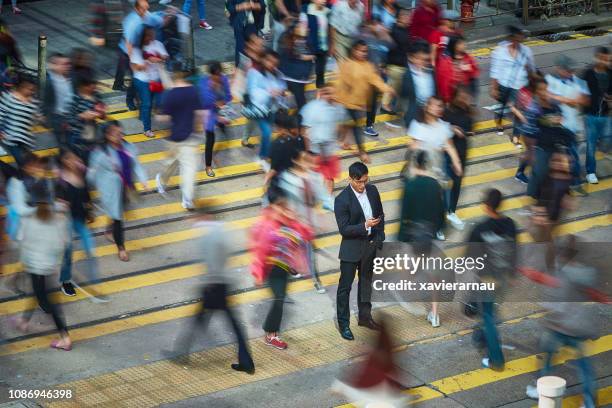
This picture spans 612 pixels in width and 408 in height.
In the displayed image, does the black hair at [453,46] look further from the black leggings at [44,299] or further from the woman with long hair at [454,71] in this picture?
the black leggings at [44,299]

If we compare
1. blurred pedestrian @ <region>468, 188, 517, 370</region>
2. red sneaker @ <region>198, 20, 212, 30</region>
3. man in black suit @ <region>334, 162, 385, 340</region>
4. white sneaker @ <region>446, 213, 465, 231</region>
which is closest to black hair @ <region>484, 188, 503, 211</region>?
blurred pedestrian @ <region>468, 188, 517, 370</region>

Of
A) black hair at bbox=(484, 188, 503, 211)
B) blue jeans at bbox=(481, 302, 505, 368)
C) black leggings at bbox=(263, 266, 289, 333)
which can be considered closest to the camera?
black hair at bbox=(484, 188, 503, 211)

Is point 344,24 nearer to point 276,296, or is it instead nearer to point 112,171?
point 112,171

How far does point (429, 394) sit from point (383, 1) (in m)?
9.52

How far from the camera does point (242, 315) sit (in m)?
13.7

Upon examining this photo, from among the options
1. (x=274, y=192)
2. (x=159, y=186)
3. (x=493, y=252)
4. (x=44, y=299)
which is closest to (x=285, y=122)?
(x=274, y=192)

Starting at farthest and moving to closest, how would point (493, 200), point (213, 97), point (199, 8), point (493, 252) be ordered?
point (199, 8), point (213, 97), point (493, 252), point (493, 200)

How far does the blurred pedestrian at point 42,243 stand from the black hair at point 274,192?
2.31 meters

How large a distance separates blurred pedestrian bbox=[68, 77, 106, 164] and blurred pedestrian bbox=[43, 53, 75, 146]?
6.8 inches

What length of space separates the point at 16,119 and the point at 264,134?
3365 millimetres

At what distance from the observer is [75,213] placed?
14000mm

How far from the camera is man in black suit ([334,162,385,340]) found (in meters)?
12.8

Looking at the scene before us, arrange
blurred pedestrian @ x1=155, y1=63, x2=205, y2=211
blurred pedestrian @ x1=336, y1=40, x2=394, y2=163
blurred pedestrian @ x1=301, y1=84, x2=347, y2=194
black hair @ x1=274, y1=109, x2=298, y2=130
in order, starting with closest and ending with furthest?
1. black hair @ x1=274, y1=109, x2=298, y2=130
2. blurred pedestrian @ x1=155, y1=63, x2=205, y2=211
3. blurred pedestrian @ x1=301, y1=84, x2=347, y2=194
4. blurred pedestrian @ x1=336, y1=40, x2=394, y2=163

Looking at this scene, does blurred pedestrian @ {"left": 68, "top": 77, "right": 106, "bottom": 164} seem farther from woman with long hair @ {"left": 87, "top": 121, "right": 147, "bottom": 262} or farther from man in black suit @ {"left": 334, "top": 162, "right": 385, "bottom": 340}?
man in black suit @ {"left": 334, "top": 162, "right": 385, "bottom": 340}
